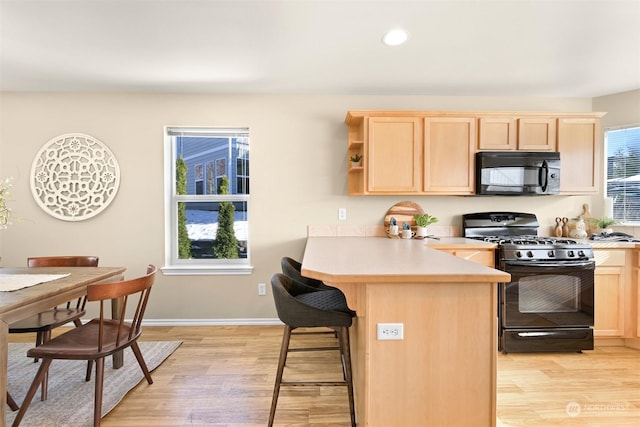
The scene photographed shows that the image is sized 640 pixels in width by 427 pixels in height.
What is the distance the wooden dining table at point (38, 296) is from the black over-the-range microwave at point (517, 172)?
3194 mm

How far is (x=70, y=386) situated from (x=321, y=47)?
2.92 metres

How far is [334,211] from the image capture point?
A: 3307 millimetres

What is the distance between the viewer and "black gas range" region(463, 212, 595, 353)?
2611mm

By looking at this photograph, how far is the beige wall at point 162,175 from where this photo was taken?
321 centimetres

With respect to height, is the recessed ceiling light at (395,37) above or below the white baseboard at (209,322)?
above

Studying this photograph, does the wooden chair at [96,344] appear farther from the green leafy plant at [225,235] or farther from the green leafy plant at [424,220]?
the green leafy plant at [424,220]

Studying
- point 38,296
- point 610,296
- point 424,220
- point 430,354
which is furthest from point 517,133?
point 38,296

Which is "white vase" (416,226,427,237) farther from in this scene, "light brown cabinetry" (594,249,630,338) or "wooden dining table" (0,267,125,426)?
"wooden dining table" (0,267,125,426)

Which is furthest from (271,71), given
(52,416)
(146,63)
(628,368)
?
(628,368)

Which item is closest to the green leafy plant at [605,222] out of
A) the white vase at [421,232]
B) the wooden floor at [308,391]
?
the wooden floor at [308,391]

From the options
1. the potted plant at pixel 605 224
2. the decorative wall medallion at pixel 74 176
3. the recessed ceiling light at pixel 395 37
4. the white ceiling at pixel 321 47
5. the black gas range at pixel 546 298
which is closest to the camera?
the white ceiling at pixel 321 47

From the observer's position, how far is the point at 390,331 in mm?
1405

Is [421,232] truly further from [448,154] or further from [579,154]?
[579,154]

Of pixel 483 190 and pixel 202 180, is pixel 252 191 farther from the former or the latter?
pixel 483 190
